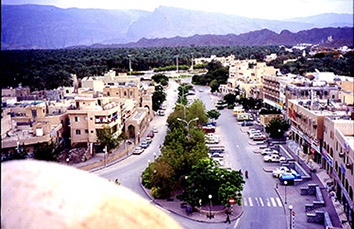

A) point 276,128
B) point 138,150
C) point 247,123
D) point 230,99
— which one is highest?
point 230,99

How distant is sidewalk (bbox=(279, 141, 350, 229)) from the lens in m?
8.20

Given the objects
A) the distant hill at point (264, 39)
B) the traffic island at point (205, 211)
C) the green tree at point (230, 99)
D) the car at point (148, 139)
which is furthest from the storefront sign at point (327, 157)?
the distant hill at point (264, 39)

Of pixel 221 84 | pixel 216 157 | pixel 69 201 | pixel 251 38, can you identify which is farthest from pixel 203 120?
pixel 251 38

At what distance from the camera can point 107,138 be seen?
13.2 meters

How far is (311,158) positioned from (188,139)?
4184 millimetres

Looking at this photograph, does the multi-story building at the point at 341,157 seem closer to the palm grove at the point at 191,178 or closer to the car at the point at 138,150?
the palm grove at the point at 191,178

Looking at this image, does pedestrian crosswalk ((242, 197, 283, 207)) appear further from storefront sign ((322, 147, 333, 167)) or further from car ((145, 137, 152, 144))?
car ((145, 137, 152, 144))

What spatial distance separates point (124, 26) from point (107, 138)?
75.8 ft

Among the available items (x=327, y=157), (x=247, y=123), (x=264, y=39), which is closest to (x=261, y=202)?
(x=327, y=157)

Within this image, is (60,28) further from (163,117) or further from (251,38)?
(251,38)

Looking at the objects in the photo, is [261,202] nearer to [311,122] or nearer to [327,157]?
[327,157]

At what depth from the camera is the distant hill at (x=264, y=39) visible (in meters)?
33.3

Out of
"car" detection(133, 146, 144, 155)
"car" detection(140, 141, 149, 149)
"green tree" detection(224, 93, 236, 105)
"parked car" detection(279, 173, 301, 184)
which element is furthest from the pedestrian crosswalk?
"green tree" detection(224, 93, 236, 105)

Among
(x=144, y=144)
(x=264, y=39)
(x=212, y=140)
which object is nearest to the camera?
(x=144, y=144)
